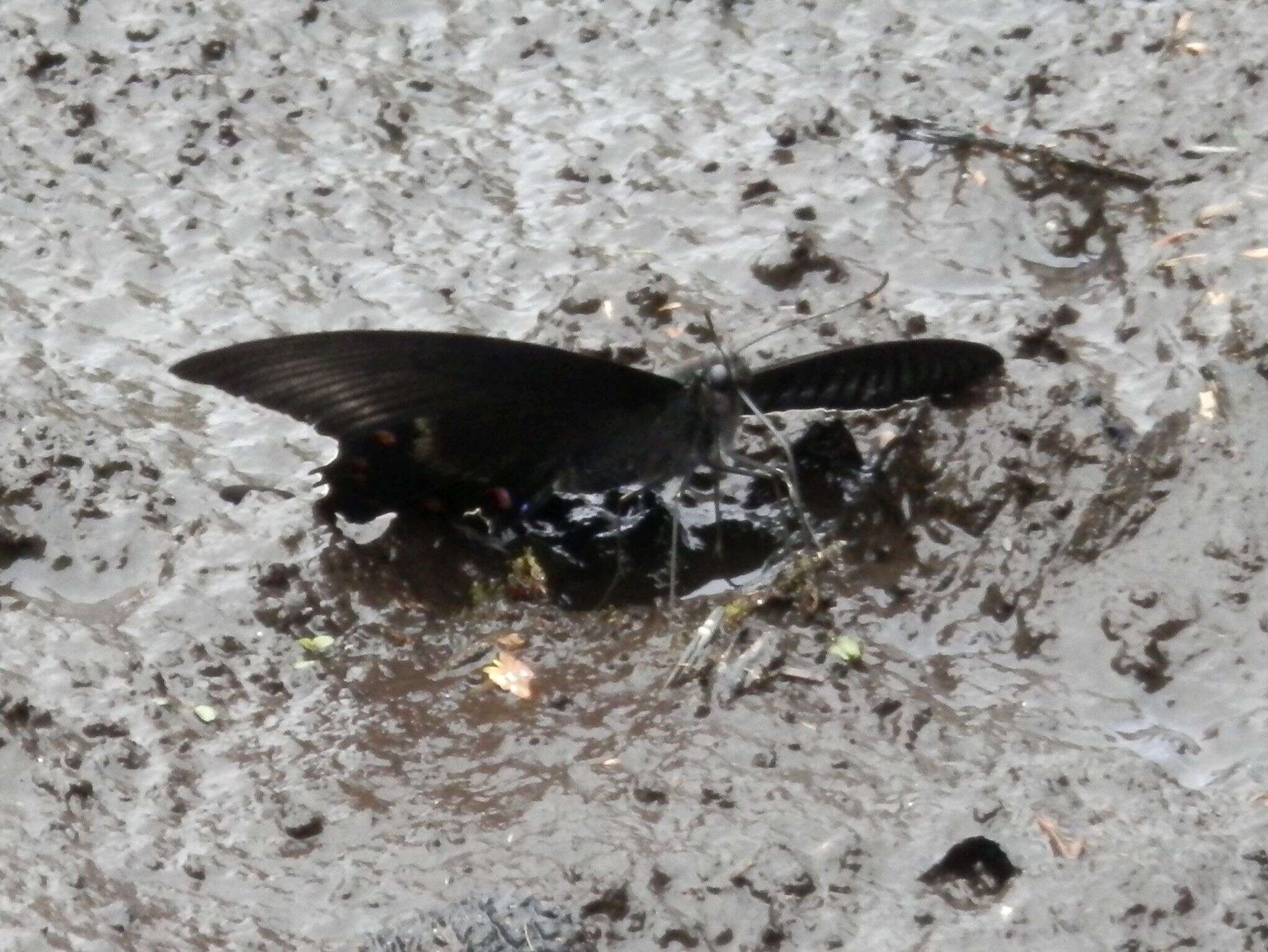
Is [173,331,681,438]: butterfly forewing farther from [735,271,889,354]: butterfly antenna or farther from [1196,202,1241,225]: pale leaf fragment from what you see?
[1196,202,1241,225]: pale leaf fragment

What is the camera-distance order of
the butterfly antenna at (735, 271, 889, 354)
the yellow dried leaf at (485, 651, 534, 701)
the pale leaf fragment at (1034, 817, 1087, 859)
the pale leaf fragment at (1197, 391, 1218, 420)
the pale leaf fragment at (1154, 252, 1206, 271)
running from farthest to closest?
the pale leaf fragment at (1154, 252, 1206, 271) → the butterfly antenna at (735, 271, 889, 354) → the pale leaf fragment at (1197, 391, 1218, 420) → the yellow dried leaf at (485, 651, 534, 701) → the pale leaf fragment at (1034, 817, 1087, 859)

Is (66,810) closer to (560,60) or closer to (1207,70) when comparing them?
(560,60)

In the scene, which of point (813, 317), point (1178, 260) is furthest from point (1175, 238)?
point (813, 317)

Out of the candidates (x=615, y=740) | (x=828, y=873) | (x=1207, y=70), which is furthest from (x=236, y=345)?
(x=1207, y=70)

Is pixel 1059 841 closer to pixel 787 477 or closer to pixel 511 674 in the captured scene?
pixel 787 477

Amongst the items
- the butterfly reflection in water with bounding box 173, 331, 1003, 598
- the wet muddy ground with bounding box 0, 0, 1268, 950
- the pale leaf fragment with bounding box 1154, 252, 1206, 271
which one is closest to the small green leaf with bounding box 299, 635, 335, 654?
the wet muddy ground with bounding box 0, 0, 1268, 950
